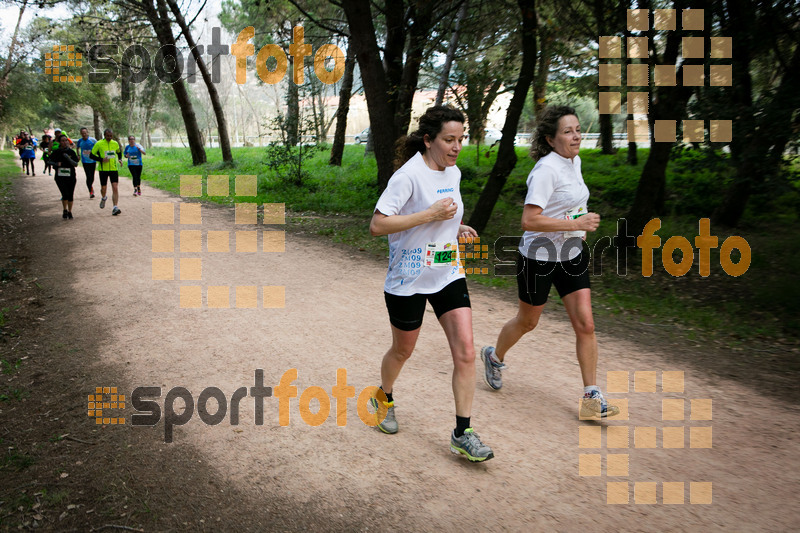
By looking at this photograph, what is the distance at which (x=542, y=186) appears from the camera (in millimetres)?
3951

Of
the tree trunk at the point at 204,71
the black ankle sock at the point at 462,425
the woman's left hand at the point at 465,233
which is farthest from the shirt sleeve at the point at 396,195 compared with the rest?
the tree trunk at the point at 204,71

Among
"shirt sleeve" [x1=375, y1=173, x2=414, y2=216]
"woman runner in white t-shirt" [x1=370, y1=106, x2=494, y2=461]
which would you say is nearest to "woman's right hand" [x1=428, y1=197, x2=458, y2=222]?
"woman runner in white t-shirt" [x1=370, y1=106, x2=494, y2=461]

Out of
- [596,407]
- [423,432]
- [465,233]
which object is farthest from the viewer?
[596,407]

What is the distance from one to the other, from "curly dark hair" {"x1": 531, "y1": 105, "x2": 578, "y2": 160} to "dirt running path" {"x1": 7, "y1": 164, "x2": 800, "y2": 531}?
6.63 feet

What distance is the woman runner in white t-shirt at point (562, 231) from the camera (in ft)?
13.0

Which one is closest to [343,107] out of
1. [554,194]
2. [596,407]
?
[554,194]

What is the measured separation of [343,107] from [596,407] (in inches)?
656

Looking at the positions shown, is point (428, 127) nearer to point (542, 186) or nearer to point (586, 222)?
point (542, 186)

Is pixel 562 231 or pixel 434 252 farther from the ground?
pixel 562 231

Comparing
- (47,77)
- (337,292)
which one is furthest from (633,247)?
A: (47,77)

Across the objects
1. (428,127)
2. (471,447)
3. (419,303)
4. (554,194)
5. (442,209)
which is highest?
(428,127)

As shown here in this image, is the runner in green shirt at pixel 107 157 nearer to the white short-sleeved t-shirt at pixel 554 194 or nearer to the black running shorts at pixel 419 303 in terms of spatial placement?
the black running shorts at pixel 419 303

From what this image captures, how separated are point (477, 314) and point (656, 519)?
4.02 meters

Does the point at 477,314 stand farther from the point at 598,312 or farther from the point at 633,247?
the point at 633,247
